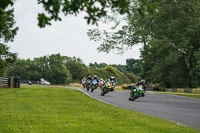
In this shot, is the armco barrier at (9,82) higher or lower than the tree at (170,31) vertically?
lower

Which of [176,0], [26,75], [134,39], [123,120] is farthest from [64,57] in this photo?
[123,120]

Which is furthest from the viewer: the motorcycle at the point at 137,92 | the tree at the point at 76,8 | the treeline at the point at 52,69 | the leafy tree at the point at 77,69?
the leafy tree at the point at 77,69

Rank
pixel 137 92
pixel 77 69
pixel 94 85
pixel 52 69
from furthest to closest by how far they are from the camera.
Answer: pixel 77 69, pixel 52 69, pixel 94 85, pixel 137 92

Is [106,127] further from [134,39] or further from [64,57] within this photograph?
[64,57]

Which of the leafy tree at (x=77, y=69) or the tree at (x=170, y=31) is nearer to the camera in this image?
the tree at (x=170, y=31)

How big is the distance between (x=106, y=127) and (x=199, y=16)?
31.9 meters

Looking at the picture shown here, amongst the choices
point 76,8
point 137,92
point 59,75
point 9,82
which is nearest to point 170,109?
point 137,92

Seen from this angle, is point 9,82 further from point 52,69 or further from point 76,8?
point 52,69

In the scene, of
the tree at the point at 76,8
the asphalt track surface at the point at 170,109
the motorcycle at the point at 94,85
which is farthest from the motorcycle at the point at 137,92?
the tree at the point at 76,8

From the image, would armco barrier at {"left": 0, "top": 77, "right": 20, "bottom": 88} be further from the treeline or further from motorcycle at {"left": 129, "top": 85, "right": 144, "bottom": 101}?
the treeline

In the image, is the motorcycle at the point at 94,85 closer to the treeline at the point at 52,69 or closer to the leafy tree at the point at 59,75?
the treeline at the point at 52,69

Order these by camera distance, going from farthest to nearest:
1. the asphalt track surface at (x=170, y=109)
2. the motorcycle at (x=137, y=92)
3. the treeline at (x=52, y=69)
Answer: the treeline at (x=52, y=69) → the motorcycle at (x=137, y=92) → the asphalt track surface at (x=170, y=109)

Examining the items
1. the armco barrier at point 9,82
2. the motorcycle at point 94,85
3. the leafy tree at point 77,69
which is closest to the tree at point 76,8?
the motorcycle at point 94,85

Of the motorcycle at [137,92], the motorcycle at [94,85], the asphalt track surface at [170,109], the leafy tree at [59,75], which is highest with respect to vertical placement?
the leafy tree at [59,75]
